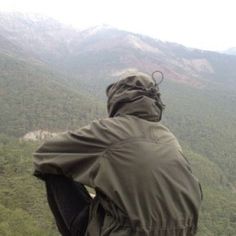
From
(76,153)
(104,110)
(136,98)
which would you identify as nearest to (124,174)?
(76,153)

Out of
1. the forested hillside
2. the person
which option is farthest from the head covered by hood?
the forested hillside

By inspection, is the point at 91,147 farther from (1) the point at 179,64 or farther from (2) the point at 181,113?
(1) the point at 179,64

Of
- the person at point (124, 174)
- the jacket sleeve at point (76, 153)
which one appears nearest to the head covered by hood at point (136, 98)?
the person at point (124, 174)

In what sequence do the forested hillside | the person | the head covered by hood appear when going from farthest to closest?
1. the forested hillside
2. the head covered by hood
3. the person

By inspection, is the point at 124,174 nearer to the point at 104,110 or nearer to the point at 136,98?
the point at 136,98

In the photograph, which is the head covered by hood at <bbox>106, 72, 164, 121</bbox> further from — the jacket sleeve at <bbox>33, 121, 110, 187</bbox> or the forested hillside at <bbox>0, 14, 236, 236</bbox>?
the forested hillside at <bbox>0, 14, 236, 236</bbox>

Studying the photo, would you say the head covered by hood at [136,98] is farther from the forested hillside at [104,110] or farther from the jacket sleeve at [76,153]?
the forested hillside at [104,110]

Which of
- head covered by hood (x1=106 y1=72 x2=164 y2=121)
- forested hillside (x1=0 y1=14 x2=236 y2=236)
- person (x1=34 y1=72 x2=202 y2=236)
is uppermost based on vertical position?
head covered by hood (x1=106 y1=72 x2=164 y2=121)
